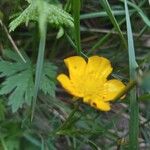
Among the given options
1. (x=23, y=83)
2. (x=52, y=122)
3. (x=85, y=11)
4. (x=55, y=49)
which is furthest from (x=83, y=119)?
(x=85, y=11)

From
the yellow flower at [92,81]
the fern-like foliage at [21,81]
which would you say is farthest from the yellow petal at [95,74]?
the fern-like foliage at [21,81]

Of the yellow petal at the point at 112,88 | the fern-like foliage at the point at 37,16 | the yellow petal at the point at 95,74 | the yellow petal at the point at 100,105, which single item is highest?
the fern-like foliage at the point at 37,16

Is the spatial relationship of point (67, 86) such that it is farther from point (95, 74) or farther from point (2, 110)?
point (2, 110)

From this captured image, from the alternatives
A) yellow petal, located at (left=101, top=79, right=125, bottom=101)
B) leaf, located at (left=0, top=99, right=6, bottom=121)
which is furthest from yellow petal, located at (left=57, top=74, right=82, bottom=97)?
leaf, located at (left=0, top=99, right=6, bottom=121)

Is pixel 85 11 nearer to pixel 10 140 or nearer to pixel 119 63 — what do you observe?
pixel 119 63

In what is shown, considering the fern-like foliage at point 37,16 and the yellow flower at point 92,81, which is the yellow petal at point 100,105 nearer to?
the yellow flower at point 92,81

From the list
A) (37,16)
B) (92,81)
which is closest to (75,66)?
(92,81)
